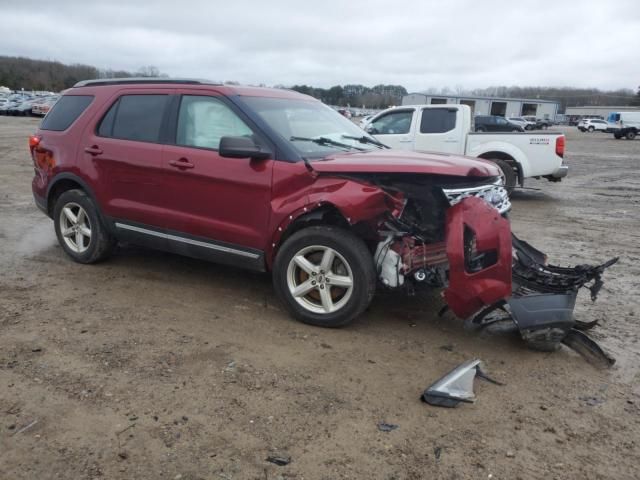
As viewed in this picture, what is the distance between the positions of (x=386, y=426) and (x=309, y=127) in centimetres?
282

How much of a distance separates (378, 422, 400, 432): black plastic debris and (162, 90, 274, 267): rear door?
1.86m

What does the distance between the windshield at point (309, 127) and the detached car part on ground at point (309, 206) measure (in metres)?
0.02

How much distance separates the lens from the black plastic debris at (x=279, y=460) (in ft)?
8.61

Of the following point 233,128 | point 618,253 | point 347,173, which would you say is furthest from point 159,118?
point 618,253

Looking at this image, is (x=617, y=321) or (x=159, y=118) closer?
(x=617, y=321)

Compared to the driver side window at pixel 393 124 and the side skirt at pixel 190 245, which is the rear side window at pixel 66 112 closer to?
the side skirt at pixel 190 245

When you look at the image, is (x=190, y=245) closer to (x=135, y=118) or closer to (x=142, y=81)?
(x=135, y=118)

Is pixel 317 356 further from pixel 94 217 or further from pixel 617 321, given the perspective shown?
pixel 94 217

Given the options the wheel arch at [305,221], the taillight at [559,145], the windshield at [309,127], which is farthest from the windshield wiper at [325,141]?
the taillight at [559,145]

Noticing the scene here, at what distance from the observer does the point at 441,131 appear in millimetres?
10859

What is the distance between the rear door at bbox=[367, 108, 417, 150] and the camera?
11.0 meters

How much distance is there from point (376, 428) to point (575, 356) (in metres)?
1.78

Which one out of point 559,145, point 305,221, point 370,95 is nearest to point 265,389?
point 305,221

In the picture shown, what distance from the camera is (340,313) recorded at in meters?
4.07
